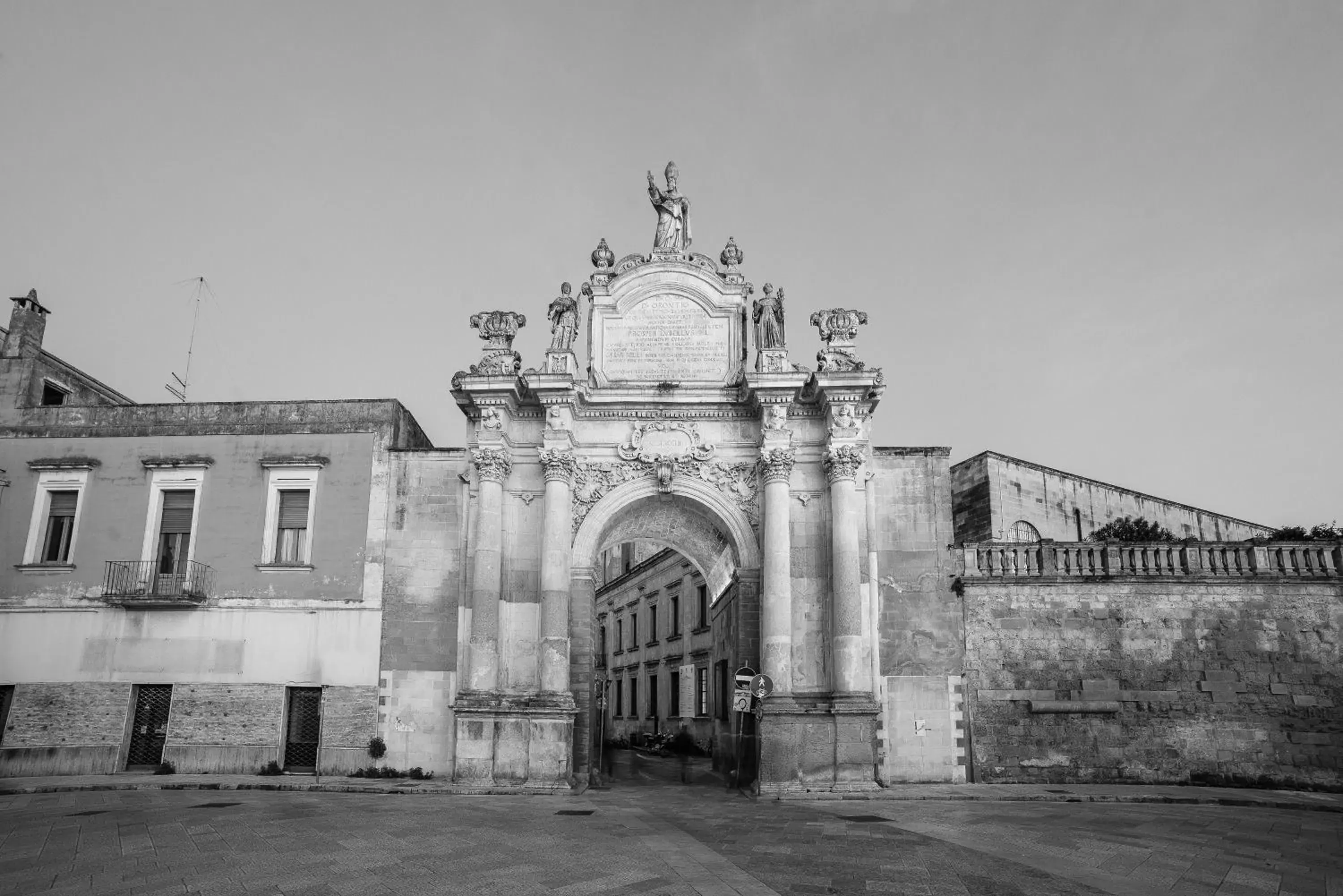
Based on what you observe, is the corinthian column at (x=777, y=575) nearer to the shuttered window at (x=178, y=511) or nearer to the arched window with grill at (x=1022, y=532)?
the arched window with grill at (x=1022, y=532)

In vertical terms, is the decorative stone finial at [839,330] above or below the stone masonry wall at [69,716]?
above

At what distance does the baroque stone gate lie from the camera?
63.5 feet

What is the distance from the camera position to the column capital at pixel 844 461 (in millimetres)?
20703

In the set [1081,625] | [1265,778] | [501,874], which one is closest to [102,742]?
[501,874]

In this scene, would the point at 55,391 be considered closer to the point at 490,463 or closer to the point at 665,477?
the point at 490,463

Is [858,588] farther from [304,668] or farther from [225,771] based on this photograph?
[225,771]

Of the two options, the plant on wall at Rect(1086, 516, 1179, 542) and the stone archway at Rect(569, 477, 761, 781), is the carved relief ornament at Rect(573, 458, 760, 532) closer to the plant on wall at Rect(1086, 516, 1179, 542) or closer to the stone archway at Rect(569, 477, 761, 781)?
the stone archway at Rect(569, 477, 761, 781)

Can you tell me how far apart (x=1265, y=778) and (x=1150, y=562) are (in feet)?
15.5

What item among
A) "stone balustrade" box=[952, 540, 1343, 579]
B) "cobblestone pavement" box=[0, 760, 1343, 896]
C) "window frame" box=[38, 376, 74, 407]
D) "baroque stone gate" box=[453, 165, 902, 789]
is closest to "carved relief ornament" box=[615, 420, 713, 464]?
"baroque stone gate" box=[453, 165, 902, 789]

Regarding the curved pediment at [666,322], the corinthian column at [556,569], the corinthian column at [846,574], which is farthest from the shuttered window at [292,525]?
the corinthian column at [846,574]

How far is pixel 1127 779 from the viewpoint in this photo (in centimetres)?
2036

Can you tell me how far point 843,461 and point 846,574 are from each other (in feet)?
7.65

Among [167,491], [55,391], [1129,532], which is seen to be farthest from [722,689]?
[55,391]

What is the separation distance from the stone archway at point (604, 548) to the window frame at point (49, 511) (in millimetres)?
11384
